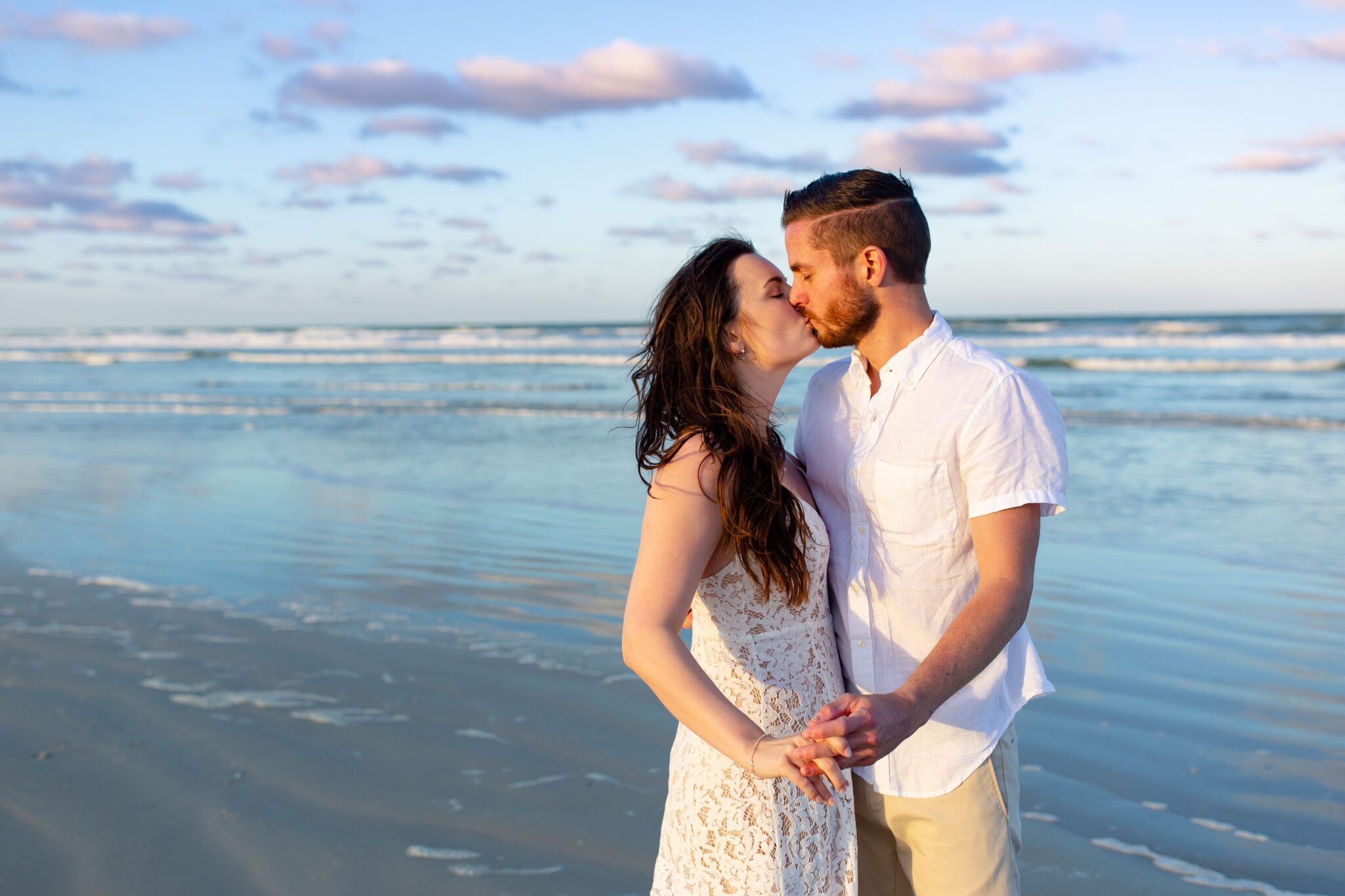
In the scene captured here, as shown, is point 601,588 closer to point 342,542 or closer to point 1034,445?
point 342,542

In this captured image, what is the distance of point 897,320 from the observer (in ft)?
8.09

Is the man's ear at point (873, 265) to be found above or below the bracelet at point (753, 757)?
above

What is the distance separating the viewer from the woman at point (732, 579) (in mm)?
2143

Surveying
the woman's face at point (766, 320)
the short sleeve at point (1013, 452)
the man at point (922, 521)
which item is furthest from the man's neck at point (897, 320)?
the short sleeve at point (1013, 452)

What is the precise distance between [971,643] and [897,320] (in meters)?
0.79

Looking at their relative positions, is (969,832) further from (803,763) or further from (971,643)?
(803,763)

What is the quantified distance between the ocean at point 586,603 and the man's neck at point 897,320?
221cm

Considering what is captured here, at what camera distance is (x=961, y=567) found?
233 centimetres

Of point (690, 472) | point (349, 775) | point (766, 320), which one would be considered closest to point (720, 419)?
point (690, 472)

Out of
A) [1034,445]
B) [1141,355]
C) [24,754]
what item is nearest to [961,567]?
[1034,445]

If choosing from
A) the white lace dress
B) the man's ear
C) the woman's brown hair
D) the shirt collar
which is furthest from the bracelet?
the man's ear

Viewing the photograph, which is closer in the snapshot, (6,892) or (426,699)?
(6,892)

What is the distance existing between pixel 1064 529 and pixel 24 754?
297 inches

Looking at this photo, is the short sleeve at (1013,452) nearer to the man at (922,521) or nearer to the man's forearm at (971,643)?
the man at (922,521)
